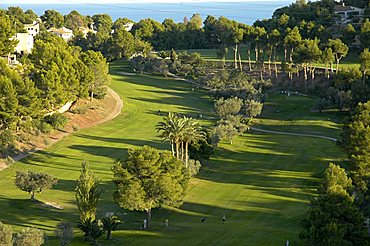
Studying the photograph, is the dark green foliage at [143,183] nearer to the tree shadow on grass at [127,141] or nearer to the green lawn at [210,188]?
the green lawn at [210,188]

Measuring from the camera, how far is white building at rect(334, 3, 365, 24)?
126 m

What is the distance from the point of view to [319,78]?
101 meters

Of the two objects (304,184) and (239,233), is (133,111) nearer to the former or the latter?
(304,184)

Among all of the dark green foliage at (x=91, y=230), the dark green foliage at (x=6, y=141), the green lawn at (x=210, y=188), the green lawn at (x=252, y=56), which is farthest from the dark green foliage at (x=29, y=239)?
the green lawn at (x=252, y=56)

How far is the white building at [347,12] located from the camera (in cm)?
12556

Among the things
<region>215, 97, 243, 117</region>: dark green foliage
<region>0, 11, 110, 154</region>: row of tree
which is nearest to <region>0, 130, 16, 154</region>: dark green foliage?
<region>0, 11, 110, 154</region>: row of tree

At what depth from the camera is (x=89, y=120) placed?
83.9m

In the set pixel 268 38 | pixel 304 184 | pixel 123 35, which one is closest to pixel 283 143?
pixel 304 184

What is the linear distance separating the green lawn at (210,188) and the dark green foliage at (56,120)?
254 centimetres

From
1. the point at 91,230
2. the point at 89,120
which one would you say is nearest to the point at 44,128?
the point at 89,120

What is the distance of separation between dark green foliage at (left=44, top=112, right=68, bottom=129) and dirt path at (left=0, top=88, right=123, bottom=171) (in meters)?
1.00

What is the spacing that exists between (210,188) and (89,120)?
3605 cm

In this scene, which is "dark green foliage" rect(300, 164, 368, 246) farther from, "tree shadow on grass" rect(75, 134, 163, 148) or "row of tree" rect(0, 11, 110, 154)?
"row of tree" rect(0, 11, 110, 154)

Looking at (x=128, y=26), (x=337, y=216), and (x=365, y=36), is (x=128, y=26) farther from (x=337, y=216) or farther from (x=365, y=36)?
(x=337, y=216)
